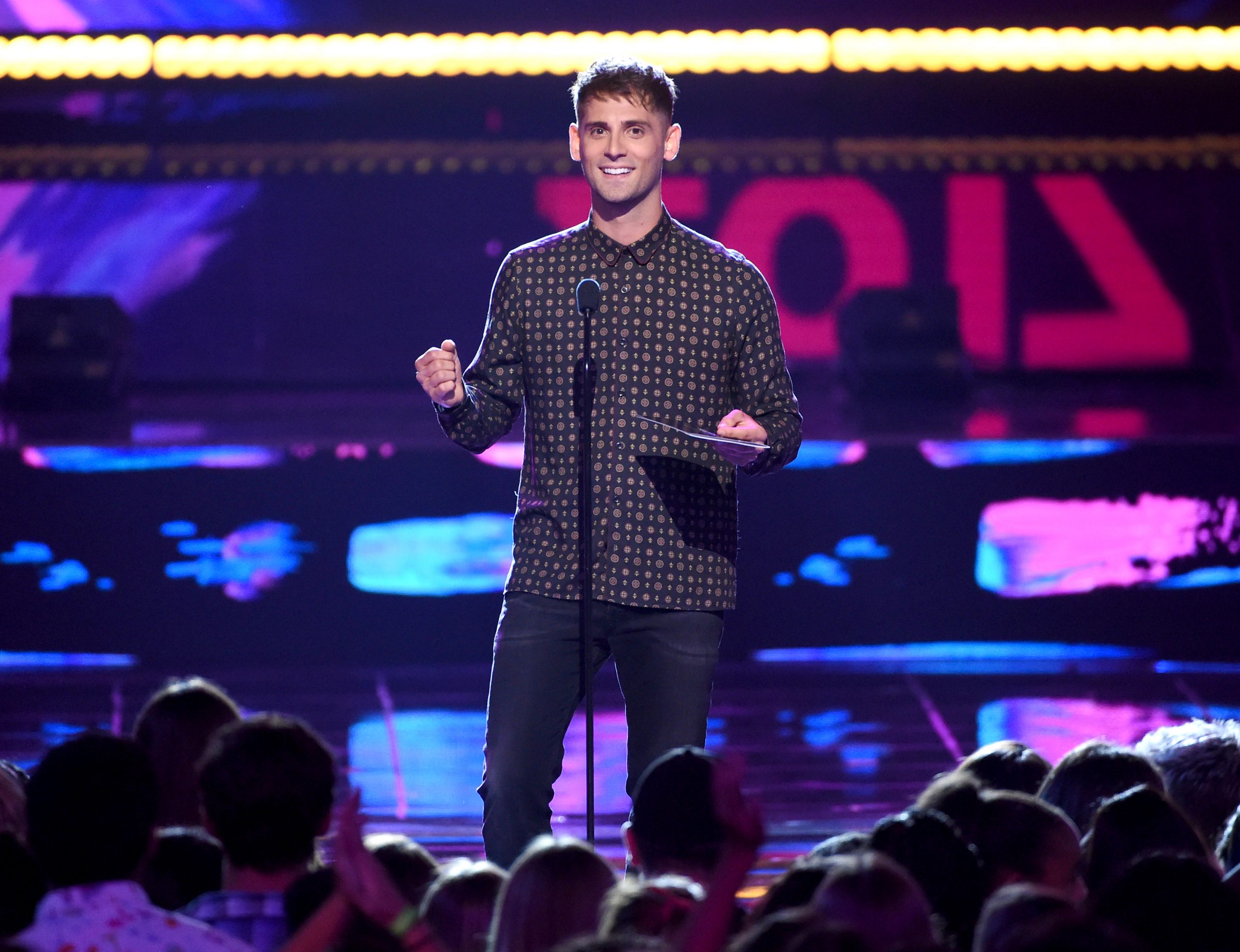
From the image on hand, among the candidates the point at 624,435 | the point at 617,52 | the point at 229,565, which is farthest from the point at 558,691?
the point at 617,52

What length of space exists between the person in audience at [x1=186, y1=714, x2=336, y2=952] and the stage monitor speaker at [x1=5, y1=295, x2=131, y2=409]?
624 cm

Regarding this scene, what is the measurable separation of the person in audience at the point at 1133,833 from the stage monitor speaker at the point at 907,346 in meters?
5.90

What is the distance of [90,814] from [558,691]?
1.06 metres

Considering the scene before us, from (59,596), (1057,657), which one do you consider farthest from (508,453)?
(1057,657)

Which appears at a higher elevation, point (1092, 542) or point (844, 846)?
point (1092, 542)

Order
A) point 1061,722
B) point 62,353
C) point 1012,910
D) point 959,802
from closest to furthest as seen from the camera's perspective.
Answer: point 1012,910
point 959,802
point 1061,722
point 62,353

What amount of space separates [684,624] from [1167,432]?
4.08 m

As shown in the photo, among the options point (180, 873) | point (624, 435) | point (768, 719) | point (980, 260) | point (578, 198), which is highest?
point (578, 198)

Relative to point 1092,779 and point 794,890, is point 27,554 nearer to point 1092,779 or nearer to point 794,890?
point 1092,779

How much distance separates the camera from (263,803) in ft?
6.32

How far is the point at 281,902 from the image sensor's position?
189 cm

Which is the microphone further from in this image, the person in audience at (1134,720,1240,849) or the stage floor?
the stage floor

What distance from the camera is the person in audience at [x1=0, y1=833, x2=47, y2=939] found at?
1.89 metres

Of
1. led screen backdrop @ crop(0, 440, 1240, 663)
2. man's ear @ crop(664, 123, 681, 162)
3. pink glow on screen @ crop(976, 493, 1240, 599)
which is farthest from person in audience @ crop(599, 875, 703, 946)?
pink glow on screen @ crop(976, 493, 1240, 599)
